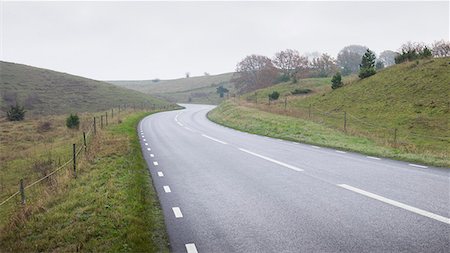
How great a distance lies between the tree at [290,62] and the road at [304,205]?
74403mm

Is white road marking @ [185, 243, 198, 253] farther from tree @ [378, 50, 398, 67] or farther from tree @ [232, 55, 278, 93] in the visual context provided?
tree @ [378, 50, 398, 67]

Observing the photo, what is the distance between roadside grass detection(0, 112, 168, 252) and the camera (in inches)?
222

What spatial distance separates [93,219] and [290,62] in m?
82.8

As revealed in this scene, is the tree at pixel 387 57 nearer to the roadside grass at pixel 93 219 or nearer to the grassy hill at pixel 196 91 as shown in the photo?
the grassy hill at pixel 196 91

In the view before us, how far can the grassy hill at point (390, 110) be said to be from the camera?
2248cm

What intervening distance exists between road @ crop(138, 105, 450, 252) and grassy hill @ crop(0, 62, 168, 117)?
59.2m

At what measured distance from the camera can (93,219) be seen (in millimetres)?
6715

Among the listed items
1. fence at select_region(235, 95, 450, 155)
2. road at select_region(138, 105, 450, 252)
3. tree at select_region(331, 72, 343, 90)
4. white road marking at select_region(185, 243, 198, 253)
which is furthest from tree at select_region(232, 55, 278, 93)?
white road marking at select_region(185, 243, 198, 253)

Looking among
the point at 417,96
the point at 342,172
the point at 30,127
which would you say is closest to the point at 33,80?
the point at 30,127

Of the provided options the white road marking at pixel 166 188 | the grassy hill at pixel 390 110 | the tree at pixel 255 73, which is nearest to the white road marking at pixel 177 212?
the white road marking at pixel 166 188

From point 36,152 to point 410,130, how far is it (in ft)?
86.1

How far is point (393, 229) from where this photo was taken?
5.66 metres

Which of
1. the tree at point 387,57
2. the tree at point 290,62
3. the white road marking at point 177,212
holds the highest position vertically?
the tree at point 387,57

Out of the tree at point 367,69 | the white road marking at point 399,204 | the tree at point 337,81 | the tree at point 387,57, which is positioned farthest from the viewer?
the tree at point 387,57
